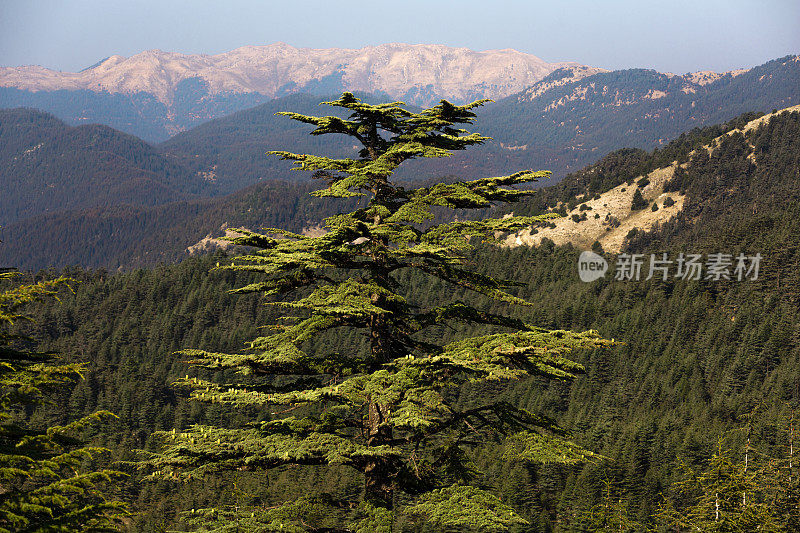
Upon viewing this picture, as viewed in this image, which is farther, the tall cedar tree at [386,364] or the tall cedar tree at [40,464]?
the tall cedar tree at [386,364]

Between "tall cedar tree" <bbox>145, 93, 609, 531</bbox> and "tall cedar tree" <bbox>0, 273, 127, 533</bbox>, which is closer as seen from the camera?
"tall cedar tree" <bbox>0, 273, 127, 533</bbox>

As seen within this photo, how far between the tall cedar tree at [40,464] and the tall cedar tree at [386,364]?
1.67 metres

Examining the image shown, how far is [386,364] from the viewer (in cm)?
1384

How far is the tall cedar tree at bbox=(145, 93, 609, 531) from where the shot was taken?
1344 centimetres

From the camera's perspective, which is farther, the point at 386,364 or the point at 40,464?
the point at 386,364

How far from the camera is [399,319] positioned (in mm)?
17297

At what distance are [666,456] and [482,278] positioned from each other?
12628cm

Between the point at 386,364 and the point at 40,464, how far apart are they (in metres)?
7.00

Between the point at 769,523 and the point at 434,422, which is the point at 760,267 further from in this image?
the point at 434,422

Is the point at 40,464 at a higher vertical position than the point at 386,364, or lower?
lower

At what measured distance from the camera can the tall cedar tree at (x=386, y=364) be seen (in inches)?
529

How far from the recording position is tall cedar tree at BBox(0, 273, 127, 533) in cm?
1152

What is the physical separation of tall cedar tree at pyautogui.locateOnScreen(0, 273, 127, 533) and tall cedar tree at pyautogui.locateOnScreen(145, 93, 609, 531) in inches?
65.8

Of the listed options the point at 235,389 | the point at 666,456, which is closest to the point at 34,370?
the point at 235,389
